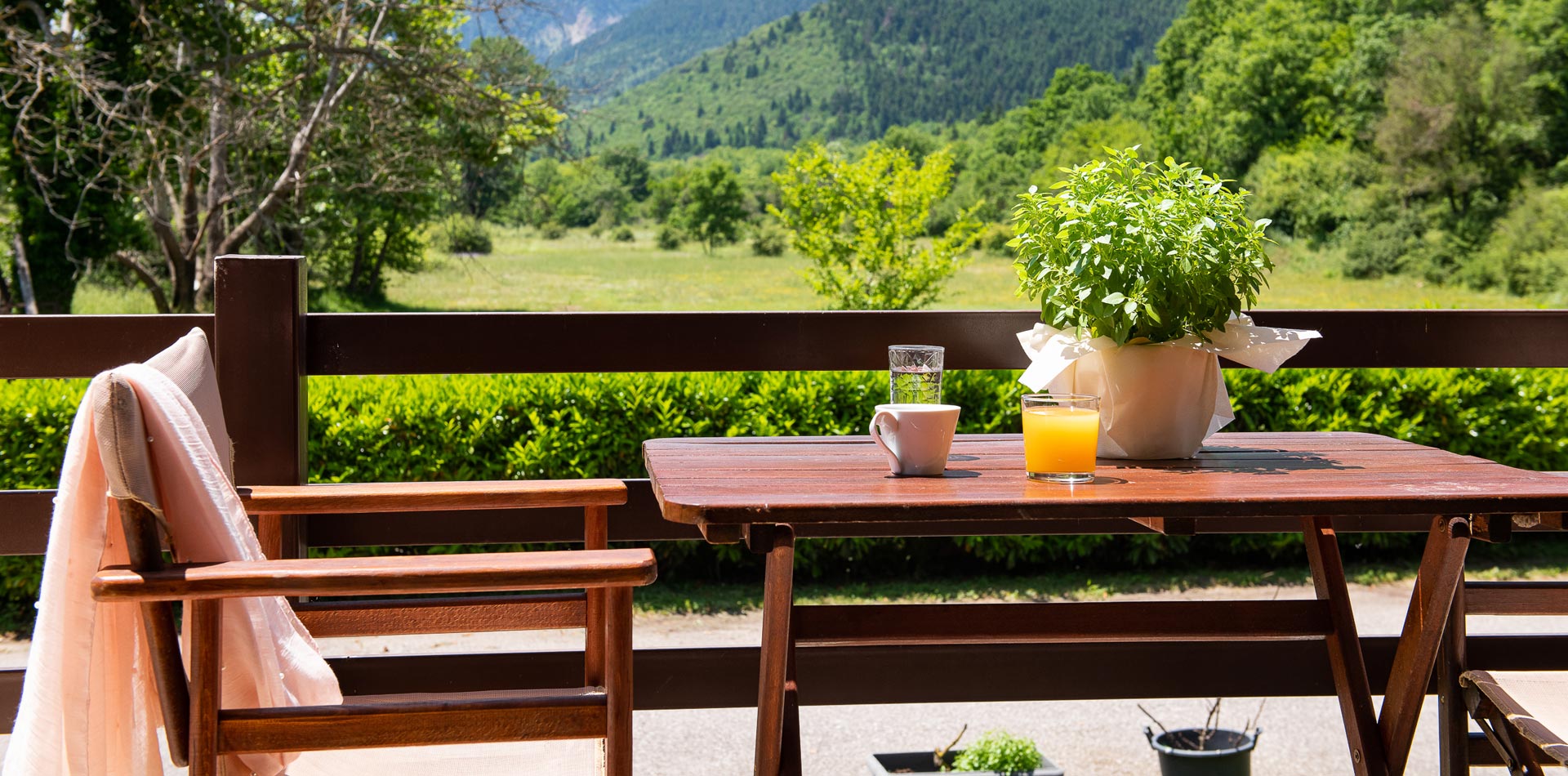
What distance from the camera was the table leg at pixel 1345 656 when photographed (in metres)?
1.64

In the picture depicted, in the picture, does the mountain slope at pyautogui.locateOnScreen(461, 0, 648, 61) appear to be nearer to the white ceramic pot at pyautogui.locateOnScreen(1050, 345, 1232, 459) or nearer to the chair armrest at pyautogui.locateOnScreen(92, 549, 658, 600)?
the white ceramic pot at pyautogui.locateOnScreen(1050, 345, 1232, 459)

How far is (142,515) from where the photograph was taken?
114 centimetres

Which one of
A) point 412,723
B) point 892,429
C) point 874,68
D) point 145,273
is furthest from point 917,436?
point 874,68

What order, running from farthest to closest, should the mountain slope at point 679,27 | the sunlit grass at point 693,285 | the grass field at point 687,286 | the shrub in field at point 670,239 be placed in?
the mountain slope at point 679,27 < the shrub in field at point 670,239 < the sunlit grass at point 693,285 < the grass field at point 687,286

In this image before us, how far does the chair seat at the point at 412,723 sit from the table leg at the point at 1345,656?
1053 mm

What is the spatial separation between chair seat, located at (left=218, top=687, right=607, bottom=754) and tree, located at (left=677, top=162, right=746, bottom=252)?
35.9 meters

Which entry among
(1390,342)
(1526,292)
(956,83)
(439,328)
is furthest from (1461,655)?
(956,83)

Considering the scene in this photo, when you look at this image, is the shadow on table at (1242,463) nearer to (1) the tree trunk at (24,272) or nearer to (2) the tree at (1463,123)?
(1) the tree trunk at (24,272)

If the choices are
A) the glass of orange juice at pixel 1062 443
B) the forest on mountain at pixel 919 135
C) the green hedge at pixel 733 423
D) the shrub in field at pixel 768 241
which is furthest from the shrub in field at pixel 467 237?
the glass of orange juice at pixel 1062 443

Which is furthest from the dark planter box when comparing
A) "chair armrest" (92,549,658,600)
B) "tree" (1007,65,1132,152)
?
"tree" (1007,65,1132,152)

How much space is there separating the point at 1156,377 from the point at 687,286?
27411mm

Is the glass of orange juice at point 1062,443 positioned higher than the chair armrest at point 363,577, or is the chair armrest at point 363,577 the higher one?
the glass of orange juice at point 1062,443

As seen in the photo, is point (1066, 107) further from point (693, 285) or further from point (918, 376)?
point (918, 376)

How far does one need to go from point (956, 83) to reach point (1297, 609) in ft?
167
